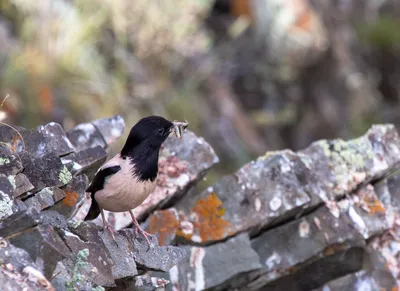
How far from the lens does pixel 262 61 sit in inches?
686

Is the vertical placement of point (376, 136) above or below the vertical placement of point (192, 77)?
below

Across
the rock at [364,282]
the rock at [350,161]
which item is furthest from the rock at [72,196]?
the rock at [364,282]

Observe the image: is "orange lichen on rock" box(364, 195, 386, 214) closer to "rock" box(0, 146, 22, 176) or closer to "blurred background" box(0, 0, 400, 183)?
"rock" box(0, 146, 22, 176)

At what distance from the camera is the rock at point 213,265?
18.6 ft

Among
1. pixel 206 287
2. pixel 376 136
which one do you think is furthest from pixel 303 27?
pixel 206 287

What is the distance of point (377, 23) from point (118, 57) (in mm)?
7625

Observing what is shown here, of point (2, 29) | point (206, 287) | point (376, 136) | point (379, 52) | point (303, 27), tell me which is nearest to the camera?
point (206, 287)

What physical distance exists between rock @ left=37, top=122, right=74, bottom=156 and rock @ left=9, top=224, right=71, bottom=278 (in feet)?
4.43

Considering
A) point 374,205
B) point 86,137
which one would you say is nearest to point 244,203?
point 374,205

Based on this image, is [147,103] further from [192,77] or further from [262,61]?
[262,61]

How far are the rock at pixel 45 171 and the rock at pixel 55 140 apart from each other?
0.51 meters

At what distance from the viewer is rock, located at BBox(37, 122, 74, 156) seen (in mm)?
5309

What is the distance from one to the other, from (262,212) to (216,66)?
10.5 metres

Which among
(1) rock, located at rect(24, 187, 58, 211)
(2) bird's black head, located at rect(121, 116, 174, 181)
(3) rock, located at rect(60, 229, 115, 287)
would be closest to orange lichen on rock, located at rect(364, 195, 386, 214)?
(2) bird's black head, located at rect(121, 116, 174, 181)
